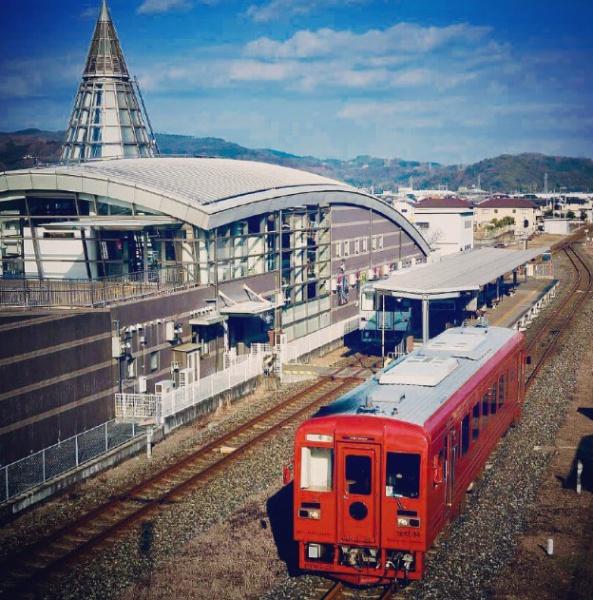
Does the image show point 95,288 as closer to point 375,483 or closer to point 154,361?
point 154,361

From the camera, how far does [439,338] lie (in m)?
19.2

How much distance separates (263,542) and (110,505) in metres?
3.74

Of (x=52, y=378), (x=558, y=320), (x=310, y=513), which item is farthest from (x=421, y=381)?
(x=558, y=320)

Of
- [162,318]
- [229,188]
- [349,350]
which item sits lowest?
[349,350]

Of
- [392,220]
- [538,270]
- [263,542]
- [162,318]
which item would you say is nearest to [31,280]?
[162,318]

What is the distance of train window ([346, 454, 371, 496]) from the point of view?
477 inches

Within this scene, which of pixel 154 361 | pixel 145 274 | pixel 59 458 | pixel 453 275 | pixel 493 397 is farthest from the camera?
pixel 453 275

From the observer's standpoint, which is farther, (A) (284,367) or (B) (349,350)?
(B) (349,350)

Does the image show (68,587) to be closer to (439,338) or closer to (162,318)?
(439,338)

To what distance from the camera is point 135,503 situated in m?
17.0

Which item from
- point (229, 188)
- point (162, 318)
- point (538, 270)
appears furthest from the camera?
point (538, 270)

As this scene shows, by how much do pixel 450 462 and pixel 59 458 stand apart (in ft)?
30.5

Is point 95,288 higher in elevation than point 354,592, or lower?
higher

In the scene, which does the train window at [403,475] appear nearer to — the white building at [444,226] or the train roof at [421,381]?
the train roof at [421,381]
